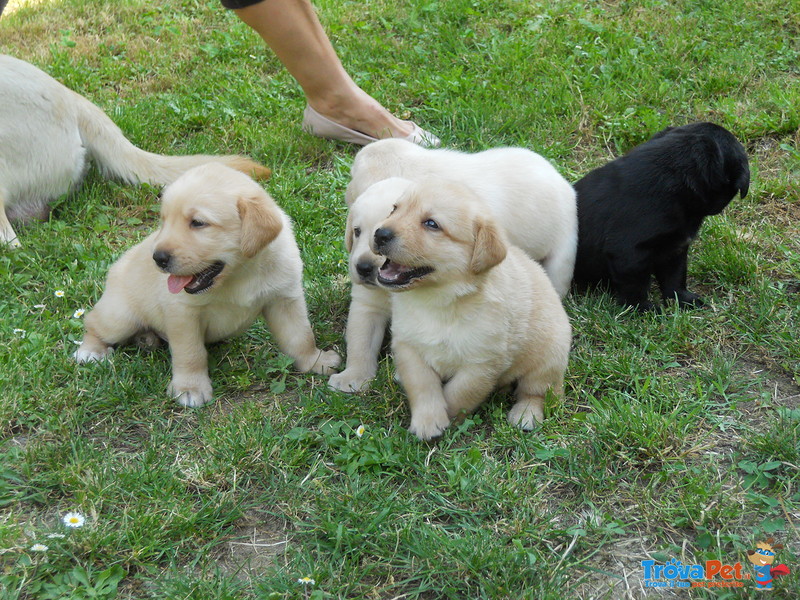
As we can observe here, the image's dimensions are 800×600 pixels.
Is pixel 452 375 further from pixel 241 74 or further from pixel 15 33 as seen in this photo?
pixel 15 33

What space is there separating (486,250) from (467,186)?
0.71 m

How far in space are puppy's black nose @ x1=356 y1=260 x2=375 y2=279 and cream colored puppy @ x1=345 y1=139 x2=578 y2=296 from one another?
24.8 inches

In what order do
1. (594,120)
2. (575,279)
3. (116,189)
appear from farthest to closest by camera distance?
(594,120)
(116,189)
(575,279)

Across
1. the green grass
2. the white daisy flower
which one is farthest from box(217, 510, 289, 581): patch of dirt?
the white daisy flower

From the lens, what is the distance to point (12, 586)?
7.72 feet

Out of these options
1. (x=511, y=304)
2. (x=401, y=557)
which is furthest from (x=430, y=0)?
(x=401, y=557)

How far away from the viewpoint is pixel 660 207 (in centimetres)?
348

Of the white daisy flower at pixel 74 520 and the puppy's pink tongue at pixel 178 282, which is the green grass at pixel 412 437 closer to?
the white daisy flower at pixel 74 520

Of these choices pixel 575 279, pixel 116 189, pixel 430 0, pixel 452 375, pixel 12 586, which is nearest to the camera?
pixel 12 586

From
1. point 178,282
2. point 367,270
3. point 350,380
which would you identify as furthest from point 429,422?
point 178,282

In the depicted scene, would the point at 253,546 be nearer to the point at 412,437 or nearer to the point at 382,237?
the point at 412,437

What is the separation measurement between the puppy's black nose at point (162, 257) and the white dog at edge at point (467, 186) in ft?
2.25

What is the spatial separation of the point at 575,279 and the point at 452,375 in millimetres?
1183

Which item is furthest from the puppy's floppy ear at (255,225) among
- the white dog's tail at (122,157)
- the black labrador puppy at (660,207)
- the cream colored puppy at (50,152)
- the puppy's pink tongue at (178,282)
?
the white dog's tail at (122,157)
